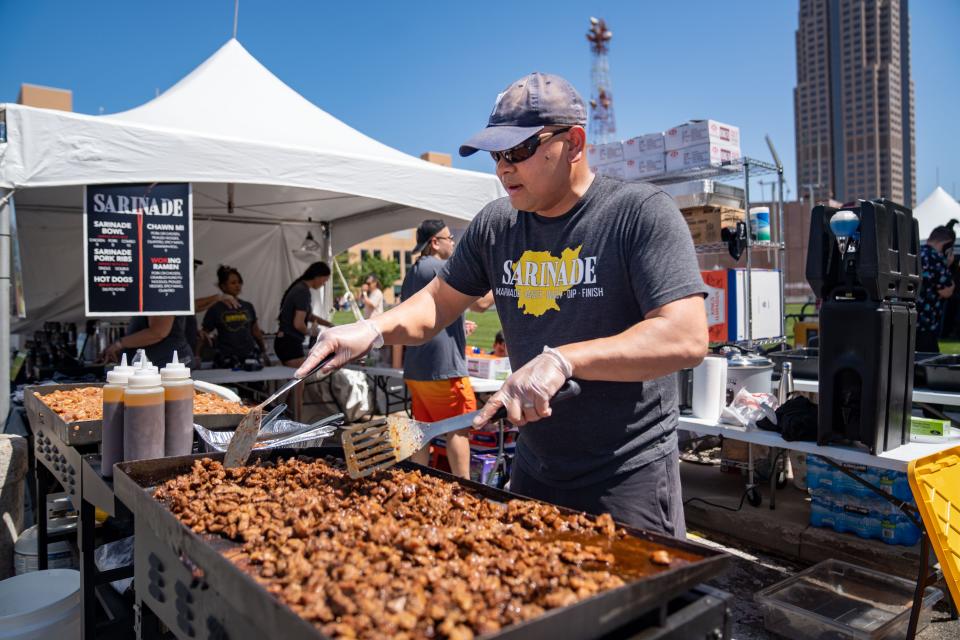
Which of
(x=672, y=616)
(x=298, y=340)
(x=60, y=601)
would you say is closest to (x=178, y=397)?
(x=60, y=601)

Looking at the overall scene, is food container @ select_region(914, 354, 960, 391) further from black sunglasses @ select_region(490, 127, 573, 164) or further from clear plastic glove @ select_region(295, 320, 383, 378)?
clear plastic glove @ select_region(295, 320, 383, 378)

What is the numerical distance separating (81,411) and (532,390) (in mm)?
2263

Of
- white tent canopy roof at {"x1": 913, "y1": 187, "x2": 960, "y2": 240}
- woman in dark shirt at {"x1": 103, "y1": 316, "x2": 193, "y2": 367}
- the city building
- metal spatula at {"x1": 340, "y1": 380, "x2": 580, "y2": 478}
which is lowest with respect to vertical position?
metal spatula at {"x1": 340, "y1": 380, "x2": 580, "y2": 478}

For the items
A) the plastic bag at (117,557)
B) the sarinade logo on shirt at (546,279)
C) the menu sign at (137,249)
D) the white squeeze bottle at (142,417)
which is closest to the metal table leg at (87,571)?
the white squeeze bottle at (142,417)

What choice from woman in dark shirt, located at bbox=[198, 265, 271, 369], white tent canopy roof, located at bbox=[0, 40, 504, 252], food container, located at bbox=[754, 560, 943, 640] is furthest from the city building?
food container, located at bbox=[754, 560, 943, 640]

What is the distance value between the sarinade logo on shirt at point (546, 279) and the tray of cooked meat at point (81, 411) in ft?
4.91

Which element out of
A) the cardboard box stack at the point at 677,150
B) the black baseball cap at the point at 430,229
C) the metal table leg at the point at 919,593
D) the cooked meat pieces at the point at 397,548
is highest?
the cardboard box stack at the point at 677,150

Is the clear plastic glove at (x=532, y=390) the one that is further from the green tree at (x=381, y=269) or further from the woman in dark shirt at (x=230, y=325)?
the green tree at (x=381, y=269)

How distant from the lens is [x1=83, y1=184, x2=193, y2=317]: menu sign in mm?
4613

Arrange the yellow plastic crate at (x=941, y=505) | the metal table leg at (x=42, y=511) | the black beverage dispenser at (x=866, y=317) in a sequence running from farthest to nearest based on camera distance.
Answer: the metal table leg at (x=42, y=511)
the black beverage dispenser at (x=866, y=317)
the yellow plastic crate at (x=941, y=505)

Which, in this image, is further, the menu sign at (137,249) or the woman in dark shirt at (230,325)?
the woman in dark shirt at (230,325)

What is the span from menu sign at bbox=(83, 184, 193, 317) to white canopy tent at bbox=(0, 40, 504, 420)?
0.19 meters

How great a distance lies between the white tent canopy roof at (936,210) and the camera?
1875cm

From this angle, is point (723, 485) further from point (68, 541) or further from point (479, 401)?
point (68, 541)
